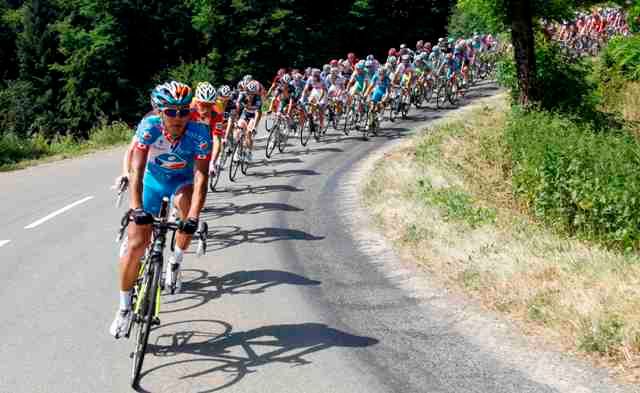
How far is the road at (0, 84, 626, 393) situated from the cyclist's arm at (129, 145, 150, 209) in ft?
4.45

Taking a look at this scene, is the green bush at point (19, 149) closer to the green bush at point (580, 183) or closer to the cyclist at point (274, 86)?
the cyclist at point (274, 86)

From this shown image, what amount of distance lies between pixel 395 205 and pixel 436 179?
8.08 feet

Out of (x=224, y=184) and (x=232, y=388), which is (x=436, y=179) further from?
(x=232, y=388)

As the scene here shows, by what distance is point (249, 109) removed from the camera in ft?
53.5

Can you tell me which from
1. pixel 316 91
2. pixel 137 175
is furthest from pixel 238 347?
pixel 316 91

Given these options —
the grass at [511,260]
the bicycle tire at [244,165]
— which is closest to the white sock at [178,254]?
the grass at [511,260]

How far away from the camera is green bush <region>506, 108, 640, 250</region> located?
1255cm

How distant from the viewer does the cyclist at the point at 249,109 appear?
631 inches

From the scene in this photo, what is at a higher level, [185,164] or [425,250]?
[185,164]

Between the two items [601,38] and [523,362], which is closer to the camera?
[523,362]

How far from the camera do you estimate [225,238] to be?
1123 centimetres

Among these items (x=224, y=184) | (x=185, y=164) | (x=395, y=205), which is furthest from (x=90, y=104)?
(x=185, y=164)

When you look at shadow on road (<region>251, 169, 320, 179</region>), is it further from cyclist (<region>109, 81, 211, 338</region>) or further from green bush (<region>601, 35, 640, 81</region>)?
cyclist (<region>109, 81, 211, 338</region>)

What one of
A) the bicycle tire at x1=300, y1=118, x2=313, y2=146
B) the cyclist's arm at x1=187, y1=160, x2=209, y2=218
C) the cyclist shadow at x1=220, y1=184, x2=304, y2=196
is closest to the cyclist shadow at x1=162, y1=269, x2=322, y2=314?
the cyclist's arm at x1=187, y1=160, x2=209, y2=218
